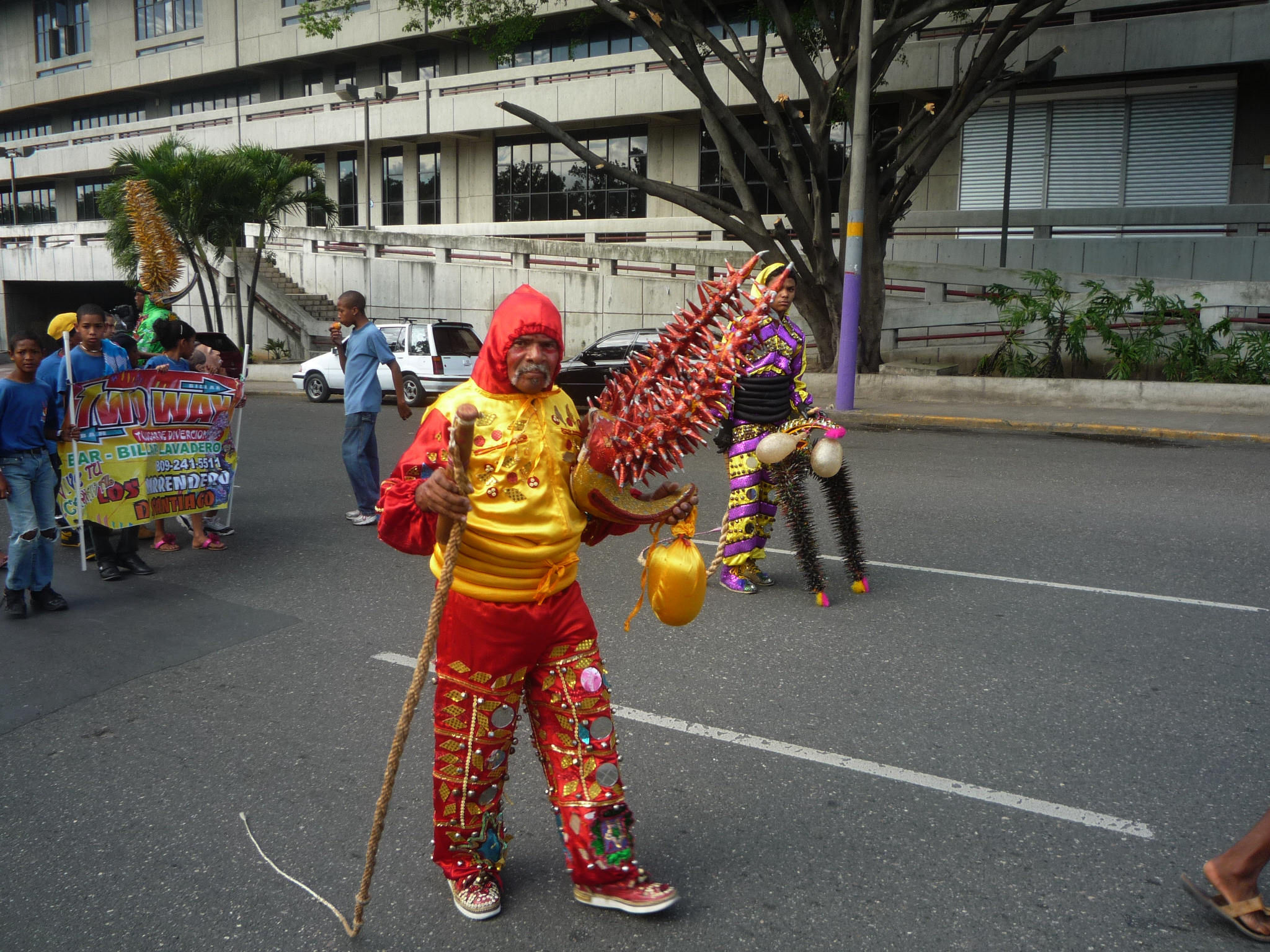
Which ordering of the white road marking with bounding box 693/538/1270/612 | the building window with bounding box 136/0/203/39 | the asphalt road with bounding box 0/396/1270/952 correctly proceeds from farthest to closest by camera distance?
the building window with bounding box 136/0/203/39, the white road marking with bounding box 693/538/1270/612, the asphalt road with bounding box 0/396/1270/952

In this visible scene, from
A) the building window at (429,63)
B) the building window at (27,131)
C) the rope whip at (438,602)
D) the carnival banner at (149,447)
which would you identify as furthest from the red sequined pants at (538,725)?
the building window at (27,131)

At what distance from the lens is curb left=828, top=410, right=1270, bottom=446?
42.6 ft

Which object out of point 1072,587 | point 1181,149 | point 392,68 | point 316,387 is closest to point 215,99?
point 392,68

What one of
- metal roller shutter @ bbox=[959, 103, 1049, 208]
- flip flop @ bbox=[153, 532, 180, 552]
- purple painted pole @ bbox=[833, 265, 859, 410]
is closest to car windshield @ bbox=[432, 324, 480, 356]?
purple painted pole @ bbox=[833, 265, 859, 410]

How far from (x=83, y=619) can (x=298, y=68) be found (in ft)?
123

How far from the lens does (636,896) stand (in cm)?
302

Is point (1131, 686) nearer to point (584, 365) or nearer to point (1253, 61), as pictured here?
point (584, 365)

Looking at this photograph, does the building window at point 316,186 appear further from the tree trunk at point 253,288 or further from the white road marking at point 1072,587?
the white road marking at point 1072,587

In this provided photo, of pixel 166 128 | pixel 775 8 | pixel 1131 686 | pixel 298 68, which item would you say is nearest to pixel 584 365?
pixel 775 8

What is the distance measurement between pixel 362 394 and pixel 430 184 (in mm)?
28601

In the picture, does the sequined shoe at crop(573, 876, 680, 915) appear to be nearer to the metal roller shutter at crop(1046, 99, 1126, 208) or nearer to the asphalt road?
the asphalt road

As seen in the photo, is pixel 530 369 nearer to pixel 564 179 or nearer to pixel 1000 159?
pixel 1000 159

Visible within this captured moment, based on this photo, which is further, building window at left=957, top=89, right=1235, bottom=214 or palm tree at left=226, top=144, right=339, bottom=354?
palm tree at left=226, top=144, right=339, bottom=354

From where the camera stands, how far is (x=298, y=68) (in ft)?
126
